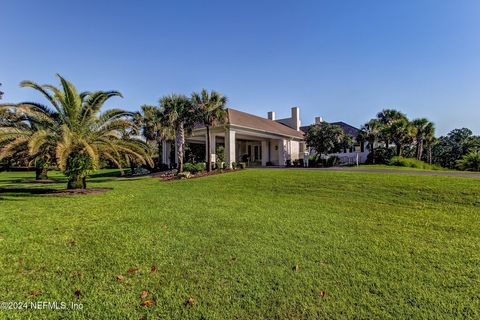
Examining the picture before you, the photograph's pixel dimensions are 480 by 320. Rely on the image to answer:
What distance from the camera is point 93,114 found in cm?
1115

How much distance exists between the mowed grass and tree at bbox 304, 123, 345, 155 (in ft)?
50.6

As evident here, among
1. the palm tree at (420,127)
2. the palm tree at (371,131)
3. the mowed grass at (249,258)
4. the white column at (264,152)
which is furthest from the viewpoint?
the white column at (264,152)

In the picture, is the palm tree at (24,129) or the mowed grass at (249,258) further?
the palm tree at (24,129)

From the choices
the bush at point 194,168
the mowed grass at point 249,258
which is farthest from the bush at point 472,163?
the bush at point 194,168

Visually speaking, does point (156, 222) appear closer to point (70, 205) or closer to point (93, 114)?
point (70, 205)

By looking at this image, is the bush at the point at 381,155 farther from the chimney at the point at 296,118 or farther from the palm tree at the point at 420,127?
the chimney at the point at 296,118

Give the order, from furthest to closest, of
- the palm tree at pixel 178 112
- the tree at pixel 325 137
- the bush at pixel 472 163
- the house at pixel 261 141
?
1. the house at pixel 261 141
2. the tree at pixel 325 137
3. the bush at pixel 472 163
4. the palm tree at pixel 178 112

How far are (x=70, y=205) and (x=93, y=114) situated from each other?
193 inches

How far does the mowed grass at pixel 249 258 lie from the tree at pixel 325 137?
1544cm

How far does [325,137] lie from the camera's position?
23562 millimetres

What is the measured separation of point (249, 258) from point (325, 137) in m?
21.4

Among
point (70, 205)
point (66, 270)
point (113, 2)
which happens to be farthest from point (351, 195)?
point (113, 2)

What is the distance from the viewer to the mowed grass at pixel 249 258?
10.1ft

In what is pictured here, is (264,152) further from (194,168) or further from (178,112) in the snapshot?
(178,112)
